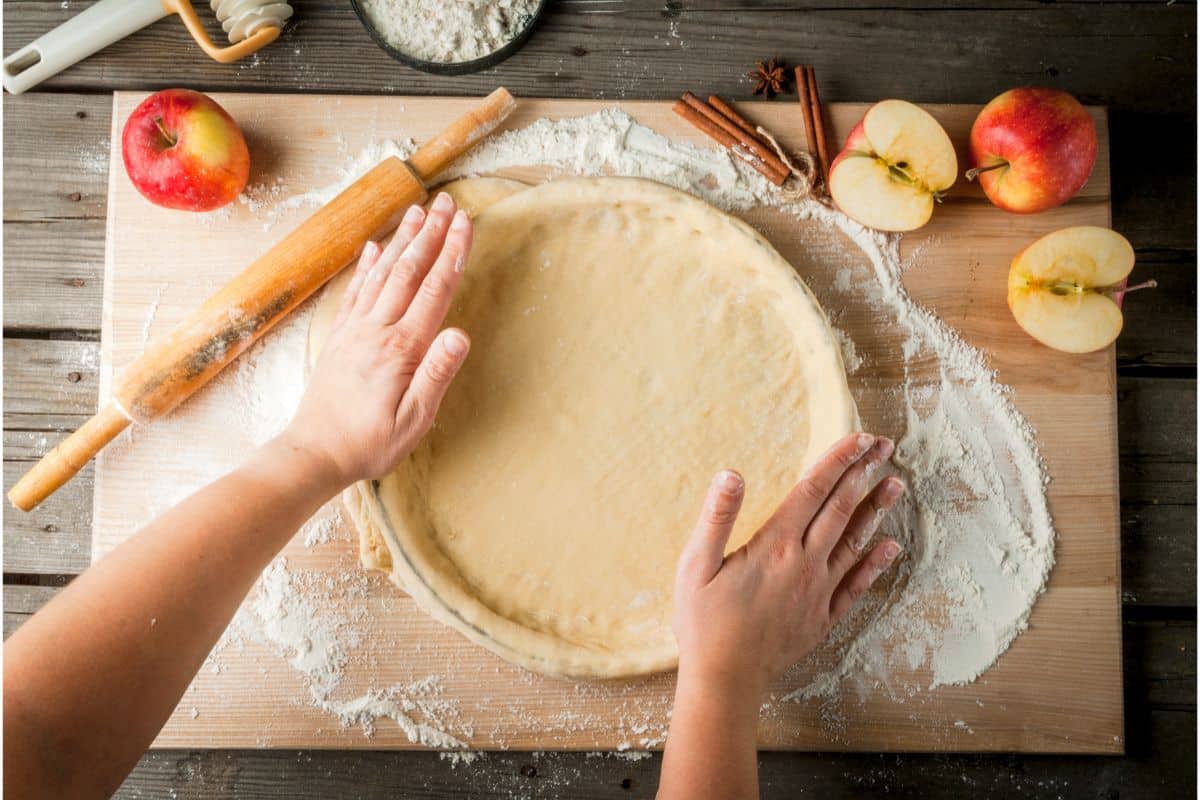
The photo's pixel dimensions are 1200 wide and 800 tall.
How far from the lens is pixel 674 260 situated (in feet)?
4.27

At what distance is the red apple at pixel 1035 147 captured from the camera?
1249mm

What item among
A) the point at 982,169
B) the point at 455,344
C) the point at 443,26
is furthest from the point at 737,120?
the point at 455,344

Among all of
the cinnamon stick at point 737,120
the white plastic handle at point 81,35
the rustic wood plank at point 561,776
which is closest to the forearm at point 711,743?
the rustic wood plank at point 561,776

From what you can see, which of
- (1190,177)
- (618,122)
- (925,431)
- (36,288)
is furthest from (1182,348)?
(36,288)

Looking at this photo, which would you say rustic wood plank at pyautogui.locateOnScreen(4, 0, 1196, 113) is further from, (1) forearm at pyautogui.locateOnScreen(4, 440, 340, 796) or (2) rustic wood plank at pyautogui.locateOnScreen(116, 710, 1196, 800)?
(2) rustic wood plank at pyautogui.locateOnScreen(116, 710, 1196, 800)

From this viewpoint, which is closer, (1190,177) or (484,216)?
(484,216)

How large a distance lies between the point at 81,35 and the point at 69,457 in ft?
2.26

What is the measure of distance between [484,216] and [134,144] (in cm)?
53

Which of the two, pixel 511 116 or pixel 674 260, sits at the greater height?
pixel 511 116

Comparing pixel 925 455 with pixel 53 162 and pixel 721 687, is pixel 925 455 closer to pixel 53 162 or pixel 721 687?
pixel 721 687

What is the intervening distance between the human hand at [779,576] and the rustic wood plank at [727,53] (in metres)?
0.66

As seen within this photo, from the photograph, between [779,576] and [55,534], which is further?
[55,534]

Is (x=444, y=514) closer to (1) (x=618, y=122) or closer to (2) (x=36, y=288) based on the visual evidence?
(1) (x=618, y=122)

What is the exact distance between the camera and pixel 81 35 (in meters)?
1.38
